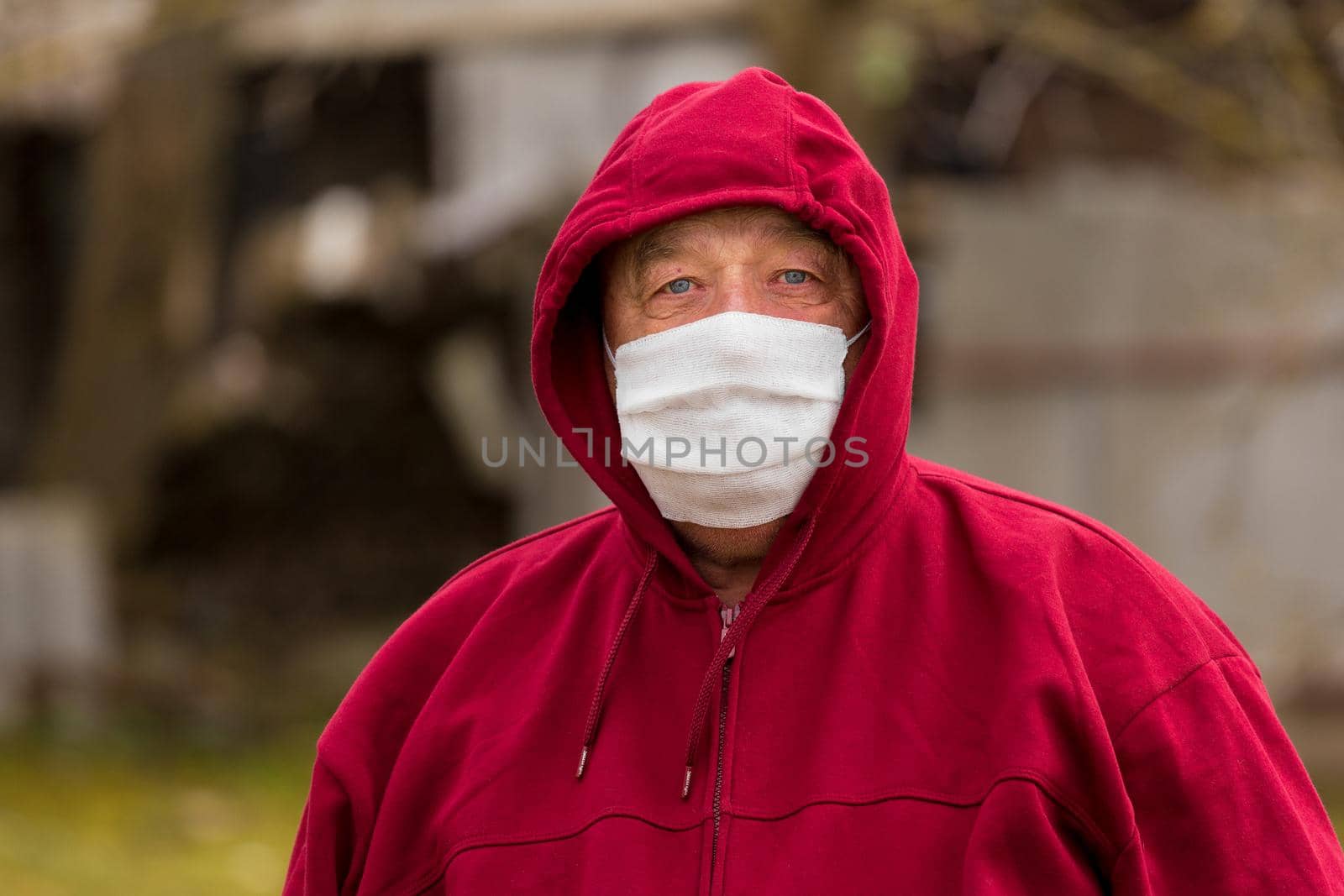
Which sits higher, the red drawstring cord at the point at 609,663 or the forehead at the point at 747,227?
the forehead at the point at 747,227

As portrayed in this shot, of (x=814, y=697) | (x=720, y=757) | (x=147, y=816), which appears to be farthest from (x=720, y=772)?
(x=147, y=816)

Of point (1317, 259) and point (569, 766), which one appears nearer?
point (569, 766)

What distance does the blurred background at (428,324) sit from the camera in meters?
5.29

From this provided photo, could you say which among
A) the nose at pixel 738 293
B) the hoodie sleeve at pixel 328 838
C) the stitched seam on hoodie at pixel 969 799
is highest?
the nose at pixel 738 293

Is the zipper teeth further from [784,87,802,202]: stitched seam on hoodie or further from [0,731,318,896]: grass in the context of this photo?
[0,731,318,896]: grass

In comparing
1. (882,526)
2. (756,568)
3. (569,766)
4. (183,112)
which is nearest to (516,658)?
(569,766)

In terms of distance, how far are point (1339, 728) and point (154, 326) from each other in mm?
5280

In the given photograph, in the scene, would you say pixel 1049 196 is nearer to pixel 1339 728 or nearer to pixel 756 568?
pixel 1339 728

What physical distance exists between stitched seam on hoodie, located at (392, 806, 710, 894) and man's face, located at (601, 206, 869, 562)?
0.40 meters

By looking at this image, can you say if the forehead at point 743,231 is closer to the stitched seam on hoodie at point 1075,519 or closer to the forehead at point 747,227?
the forehead at point 747,227

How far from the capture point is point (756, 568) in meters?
2.14

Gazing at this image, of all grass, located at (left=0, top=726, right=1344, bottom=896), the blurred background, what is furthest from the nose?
grass, located at (left=0, top=726, right=1344, bottom=896)

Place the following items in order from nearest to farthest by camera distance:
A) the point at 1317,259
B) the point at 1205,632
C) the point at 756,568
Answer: the point at 1205,632, the point at 756,568, the point at 1317,259

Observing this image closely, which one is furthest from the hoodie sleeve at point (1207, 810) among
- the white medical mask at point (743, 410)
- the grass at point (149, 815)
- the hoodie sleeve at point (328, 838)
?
the grass at point (149, 815)
